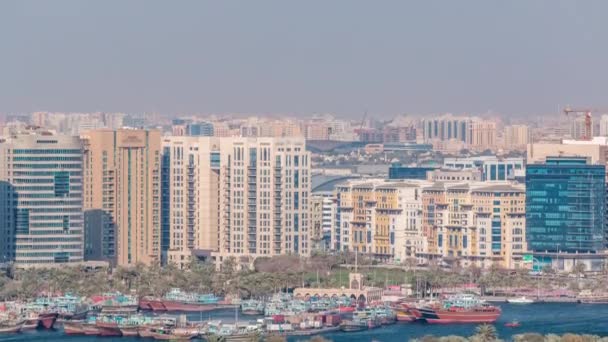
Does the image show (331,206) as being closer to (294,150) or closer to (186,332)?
(294,150)

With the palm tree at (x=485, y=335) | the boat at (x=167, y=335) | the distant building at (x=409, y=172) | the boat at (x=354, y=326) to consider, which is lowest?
the boat at (x=167, y=335)

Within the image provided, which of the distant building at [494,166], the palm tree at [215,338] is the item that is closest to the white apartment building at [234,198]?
the distant building at [494,166]

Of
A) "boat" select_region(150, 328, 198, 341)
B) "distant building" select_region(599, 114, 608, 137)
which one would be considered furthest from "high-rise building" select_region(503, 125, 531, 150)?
"boat" select_region(150, 328, 198, 341)

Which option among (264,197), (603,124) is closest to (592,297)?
(264,197)

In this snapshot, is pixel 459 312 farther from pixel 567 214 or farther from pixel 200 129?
pixel 200 129

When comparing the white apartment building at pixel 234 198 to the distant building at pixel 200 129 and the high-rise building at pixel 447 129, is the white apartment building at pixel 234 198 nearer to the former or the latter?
the distant building at pixel 200 129

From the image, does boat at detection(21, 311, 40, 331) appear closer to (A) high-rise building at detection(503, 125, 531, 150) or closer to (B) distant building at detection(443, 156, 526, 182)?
(B) distant building at detection(443, 156, 526, 182)

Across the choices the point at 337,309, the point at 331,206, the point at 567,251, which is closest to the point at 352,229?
the point at 331,206
